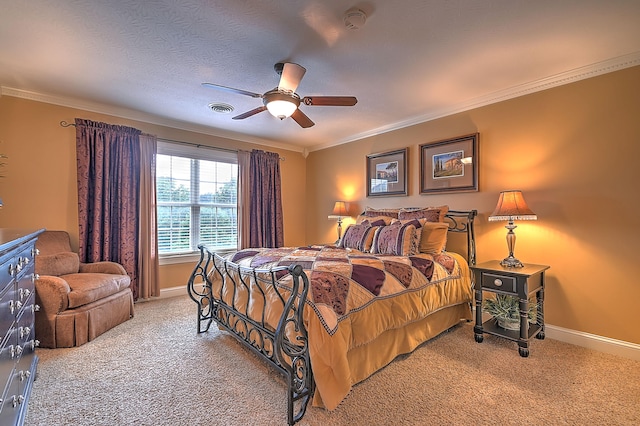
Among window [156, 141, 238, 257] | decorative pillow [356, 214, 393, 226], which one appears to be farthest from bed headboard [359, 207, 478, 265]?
window [156, 141, 238, 257]

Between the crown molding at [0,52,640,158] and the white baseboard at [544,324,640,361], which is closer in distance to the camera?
the white baseboard at [544,324,640,361]

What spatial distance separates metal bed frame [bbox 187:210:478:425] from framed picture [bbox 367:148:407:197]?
2.64 metres

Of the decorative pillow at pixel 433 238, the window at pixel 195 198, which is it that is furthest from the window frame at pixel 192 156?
the decorative pillow at pixel 433 238

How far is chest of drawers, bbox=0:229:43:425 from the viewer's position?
119 centimetres

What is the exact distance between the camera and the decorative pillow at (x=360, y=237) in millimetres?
3356

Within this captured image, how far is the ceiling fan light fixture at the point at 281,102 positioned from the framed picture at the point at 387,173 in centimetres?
213

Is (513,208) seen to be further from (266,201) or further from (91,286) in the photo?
(91,286)

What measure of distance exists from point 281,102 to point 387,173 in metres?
2.34

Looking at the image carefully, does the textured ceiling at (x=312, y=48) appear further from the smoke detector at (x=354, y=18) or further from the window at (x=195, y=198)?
the window at (x=195, y=198)

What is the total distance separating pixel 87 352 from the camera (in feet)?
8.30

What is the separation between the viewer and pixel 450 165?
3.61 meters

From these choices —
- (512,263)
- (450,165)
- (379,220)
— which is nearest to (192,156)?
(379,220)

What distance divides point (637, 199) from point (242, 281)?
11.0ft

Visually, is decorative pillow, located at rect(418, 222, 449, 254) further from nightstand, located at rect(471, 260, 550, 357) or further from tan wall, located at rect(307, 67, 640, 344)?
tan wall, located at rect(307, 67, 640, 344)
